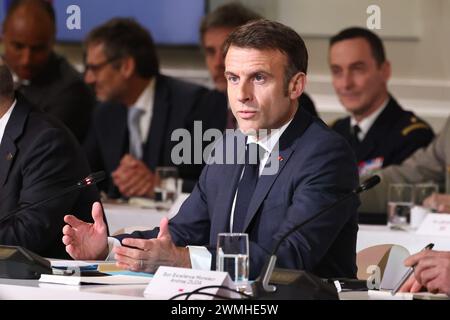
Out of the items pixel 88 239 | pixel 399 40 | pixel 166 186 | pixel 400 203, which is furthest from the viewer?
pixel 399 40

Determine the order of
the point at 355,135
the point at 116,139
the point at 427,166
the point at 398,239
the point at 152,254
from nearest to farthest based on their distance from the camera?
the point at 152,254
the point at 398,239
the point at 427,166
the point at 355,135
the point at 116,139

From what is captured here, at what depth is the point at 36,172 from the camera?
12.2ft

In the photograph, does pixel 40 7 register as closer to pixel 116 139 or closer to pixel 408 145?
pixel 116 139

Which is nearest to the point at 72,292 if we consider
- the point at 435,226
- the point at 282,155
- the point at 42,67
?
the point at 282,155

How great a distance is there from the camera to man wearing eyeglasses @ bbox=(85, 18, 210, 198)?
231 inches

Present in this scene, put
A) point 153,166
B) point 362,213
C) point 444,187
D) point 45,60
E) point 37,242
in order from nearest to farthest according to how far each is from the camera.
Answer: point 37,242
point 362,213
point 444,187
point 153,166
point 45,60

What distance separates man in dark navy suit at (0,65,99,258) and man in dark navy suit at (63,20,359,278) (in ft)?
1.63

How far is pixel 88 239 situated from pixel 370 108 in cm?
294

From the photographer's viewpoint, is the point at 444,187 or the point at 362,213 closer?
the point at 362,213

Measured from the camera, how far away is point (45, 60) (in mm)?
6250

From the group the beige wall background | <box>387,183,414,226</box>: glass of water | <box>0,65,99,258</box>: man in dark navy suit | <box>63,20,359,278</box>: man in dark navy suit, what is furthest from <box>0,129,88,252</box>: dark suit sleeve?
the beige wall background
